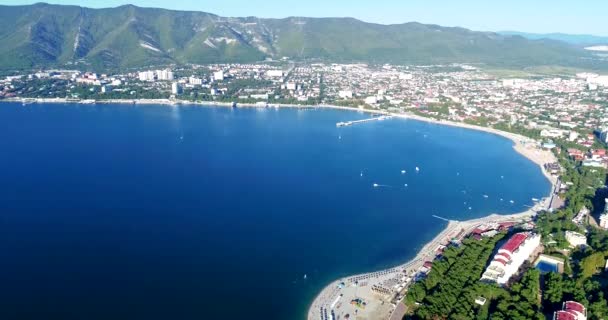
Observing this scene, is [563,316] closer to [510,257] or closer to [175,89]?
[510,257]

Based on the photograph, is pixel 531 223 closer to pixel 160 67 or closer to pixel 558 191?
pixel 558 191

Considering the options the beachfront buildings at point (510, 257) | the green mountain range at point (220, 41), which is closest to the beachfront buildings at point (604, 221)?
the beachfront buildings at point (510, 257)

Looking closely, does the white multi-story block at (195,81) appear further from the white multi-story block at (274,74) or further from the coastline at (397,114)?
the white multi-story block at (274,74)

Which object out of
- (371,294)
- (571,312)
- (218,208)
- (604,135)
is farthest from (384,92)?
(571,312)

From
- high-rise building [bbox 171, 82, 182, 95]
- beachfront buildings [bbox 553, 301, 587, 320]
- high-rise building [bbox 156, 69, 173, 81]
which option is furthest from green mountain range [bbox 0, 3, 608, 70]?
beachfront buildings [bbox 553, 301, 587, 320]

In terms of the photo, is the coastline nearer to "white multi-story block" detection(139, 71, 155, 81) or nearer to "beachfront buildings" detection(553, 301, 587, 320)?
"white multi-story block" detection(139, 71, 155, 81)
